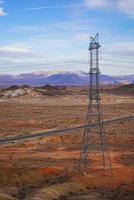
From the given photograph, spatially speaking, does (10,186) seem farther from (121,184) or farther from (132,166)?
(132,166)

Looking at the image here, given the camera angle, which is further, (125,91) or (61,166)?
(125,91)

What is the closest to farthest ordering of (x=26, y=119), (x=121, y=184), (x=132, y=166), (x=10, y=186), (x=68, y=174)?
(x=10, y=186)
(x=121, y=184)
(x=68, y=174)
(x=132, y=166)
(x=26, y=119)

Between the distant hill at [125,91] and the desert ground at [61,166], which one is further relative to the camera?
the distant hill at [125,91]

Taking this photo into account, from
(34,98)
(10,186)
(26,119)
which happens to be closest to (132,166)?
(10,186)

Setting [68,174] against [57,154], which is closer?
[68,174]

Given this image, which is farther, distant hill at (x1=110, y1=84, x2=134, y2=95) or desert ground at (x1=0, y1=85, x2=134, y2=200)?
distant hill at (x1=110, y1=84, x2=134, y2=95)

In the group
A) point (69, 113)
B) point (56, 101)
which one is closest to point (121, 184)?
point (69, 113)

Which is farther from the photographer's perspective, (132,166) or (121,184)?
(132,166)

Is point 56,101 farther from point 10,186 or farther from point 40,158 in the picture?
point 10,186

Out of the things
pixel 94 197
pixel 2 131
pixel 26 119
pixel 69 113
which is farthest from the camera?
pixel 69 113
